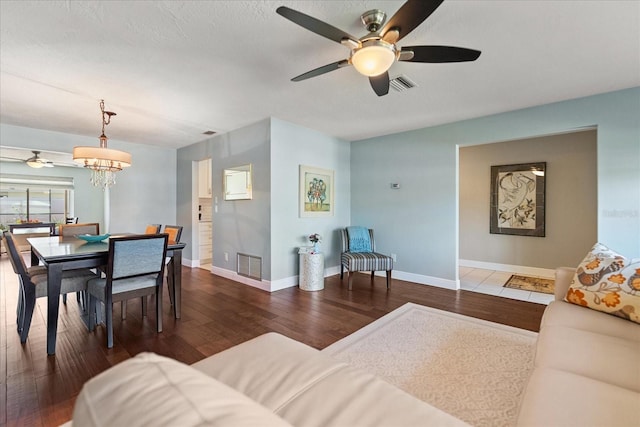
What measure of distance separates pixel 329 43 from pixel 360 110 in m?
1.53

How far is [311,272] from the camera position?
3904 millimetres

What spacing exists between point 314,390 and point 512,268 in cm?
532

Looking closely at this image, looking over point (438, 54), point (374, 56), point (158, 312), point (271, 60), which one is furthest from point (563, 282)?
point (158, 312)

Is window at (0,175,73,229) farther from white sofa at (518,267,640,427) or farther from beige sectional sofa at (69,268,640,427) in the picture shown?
white sofa at (518,267,640,427)

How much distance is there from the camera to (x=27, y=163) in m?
4.83

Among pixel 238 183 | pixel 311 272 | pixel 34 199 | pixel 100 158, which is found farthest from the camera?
pixel 34 199

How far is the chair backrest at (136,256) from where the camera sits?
2.28m

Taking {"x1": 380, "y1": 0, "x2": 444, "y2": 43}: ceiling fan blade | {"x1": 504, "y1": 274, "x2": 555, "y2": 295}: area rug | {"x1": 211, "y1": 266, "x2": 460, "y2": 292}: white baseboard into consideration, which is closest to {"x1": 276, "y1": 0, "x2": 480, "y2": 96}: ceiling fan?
{"x1": 380, "y1": 0, "x2": 444, "y2": 43}: ceiling fan blade

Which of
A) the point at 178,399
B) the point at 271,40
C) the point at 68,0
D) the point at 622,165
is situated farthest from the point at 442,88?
the point at 178,399

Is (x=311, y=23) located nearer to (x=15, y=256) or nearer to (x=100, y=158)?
(x=100, y=158)

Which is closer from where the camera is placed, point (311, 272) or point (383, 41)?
point (383, 41)

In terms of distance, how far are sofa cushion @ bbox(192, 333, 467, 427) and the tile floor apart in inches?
137

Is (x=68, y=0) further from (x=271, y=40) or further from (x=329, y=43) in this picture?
(x=329, y=43)

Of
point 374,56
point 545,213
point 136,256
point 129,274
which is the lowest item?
point 129,274
